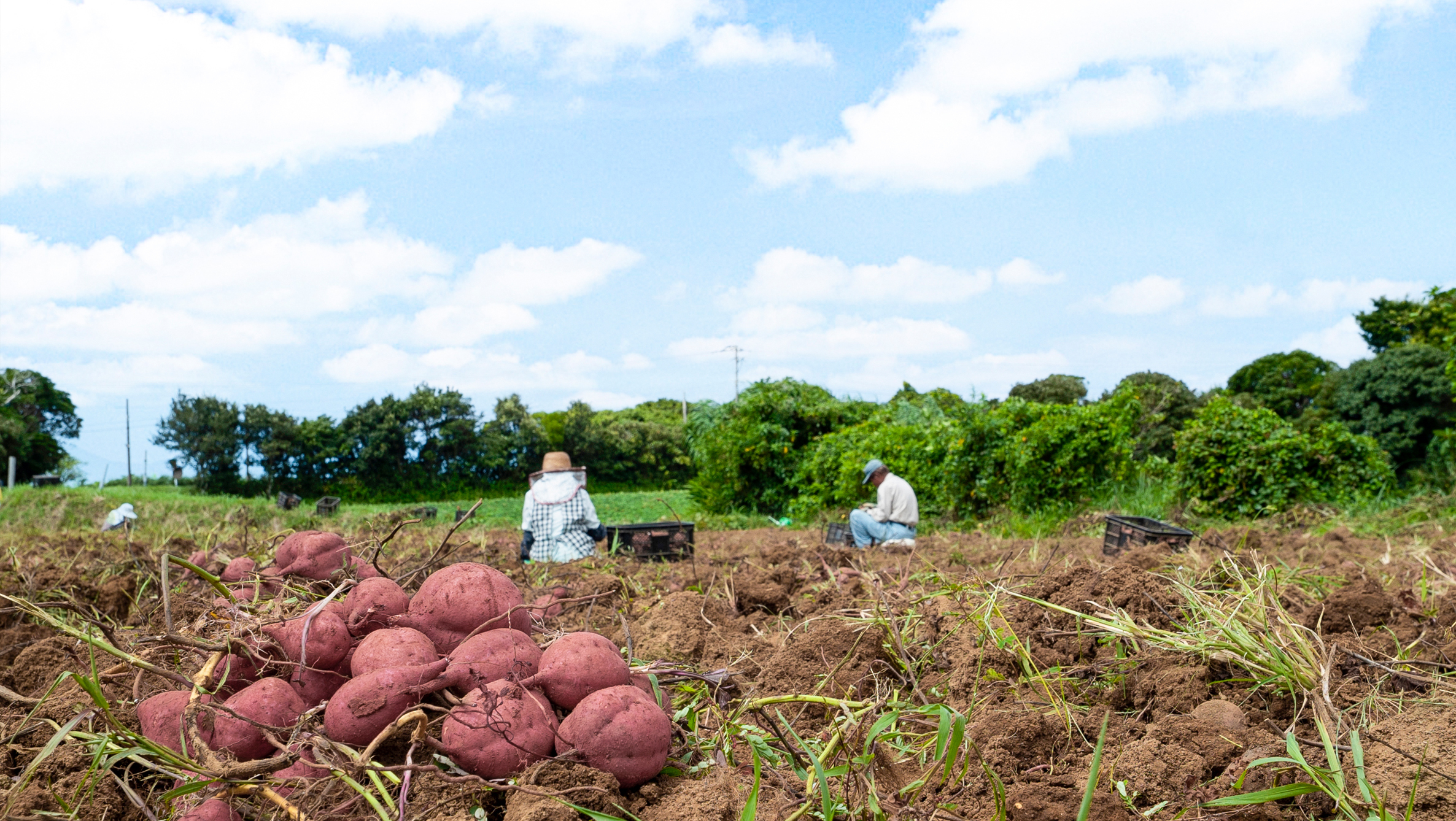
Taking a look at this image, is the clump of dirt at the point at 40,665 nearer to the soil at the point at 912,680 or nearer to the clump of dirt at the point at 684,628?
the soil at the point at 912,680

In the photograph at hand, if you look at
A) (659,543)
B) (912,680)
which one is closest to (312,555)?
(912,680)

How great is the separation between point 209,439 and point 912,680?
34386mm

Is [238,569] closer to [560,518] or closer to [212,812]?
[212,812]

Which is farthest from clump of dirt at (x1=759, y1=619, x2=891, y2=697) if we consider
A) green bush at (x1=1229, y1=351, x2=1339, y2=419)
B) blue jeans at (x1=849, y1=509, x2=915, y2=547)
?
green bush at (x1=1229, y1=351, x2=1339, y2=419)

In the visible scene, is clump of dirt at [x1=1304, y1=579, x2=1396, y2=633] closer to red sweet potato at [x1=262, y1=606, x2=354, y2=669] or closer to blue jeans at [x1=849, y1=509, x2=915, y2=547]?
red sweet potato at [x1=262, y1=606, x2=354, y2=669]

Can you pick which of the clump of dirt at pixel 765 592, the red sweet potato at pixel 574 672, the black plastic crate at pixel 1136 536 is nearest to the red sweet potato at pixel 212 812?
the red sweet potato at pixel 574 672

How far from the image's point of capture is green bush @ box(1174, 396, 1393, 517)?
11664 millimetres

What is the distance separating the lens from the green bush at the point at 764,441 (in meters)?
16.6

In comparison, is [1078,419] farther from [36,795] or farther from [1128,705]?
[36,795]

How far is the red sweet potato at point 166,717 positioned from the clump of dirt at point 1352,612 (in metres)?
4.15

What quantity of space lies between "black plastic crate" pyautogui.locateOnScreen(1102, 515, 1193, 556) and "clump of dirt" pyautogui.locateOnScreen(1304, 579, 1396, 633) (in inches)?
109

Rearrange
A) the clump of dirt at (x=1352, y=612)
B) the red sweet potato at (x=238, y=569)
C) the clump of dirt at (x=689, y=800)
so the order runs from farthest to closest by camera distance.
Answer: the clump of dirt at (x=1352, y=612)
the red sweet potato at (x=238, y=569)
the clump of dirt at (x=689, y=800)

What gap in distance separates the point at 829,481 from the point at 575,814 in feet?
45.5

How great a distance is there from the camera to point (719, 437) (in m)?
17.0
